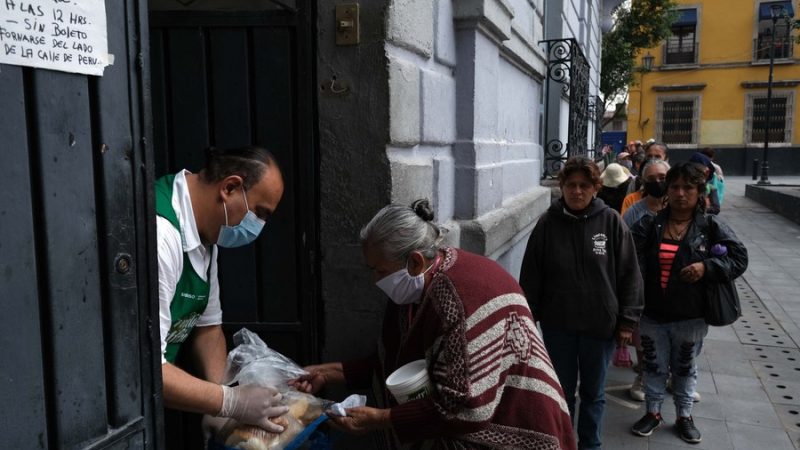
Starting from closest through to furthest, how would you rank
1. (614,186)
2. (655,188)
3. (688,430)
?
(688,430) < (655,188) < (614,186)

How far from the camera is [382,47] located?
2.70m

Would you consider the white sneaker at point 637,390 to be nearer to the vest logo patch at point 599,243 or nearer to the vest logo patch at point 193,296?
the vest logo patch at point 599,243

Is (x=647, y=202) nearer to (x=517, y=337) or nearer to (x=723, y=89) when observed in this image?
(x=517, y=337)

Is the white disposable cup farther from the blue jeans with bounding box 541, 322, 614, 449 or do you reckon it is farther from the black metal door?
the blue jeans with bounding box 541, 322, 614, 449

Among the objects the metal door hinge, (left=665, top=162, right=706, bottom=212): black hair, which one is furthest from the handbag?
the metal door hinge

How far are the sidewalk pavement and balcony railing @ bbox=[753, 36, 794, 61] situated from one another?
28.8 meters

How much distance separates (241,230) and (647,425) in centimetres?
330

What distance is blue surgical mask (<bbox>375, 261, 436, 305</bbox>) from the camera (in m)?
2.13

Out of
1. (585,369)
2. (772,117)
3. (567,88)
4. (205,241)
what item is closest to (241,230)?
(205,241)

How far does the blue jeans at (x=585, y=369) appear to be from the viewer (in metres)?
3.74

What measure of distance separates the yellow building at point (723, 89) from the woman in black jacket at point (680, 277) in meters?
31.1

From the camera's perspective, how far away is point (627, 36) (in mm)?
20922

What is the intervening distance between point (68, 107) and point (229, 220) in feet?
2.93

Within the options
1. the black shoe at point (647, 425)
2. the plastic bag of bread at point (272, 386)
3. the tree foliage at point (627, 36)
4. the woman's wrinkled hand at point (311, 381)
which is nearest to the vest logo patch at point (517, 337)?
the plastic bag of bread at point (272, 386)
